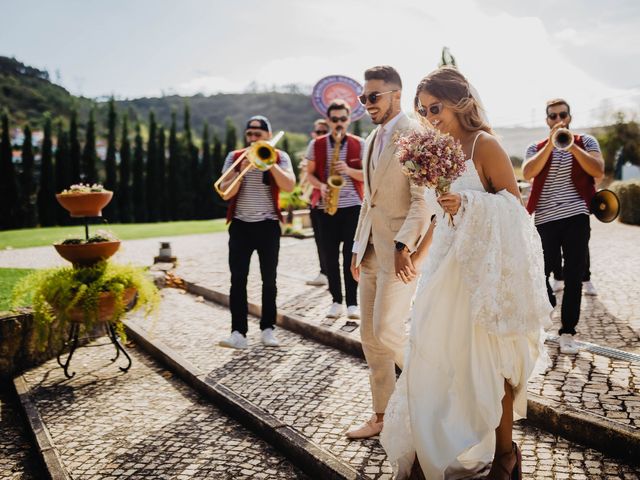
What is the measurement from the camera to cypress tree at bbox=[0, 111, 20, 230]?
125 feet

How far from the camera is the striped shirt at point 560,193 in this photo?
5.27 meters

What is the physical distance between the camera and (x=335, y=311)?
669 centimetres

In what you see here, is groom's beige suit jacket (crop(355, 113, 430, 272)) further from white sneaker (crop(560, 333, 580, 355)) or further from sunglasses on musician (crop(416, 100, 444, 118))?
white sneaker (crop(560, 333, 580, 355))

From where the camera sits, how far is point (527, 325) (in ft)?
8.72

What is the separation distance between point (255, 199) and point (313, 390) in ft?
7.22

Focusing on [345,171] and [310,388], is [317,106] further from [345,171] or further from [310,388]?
[310,388]

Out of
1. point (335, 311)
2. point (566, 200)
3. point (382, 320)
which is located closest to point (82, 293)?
point (335, 311)

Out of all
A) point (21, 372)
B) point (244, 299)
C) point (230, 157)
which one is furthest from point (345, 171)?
point (21, 372)

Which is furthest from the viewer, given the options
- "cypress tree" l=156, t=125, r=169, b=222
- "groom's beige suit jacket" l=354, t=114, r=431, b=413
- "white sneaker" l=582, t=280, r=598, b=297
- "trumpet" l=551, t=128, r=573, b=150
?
"cypress tree" l=156, t=125, r=169, b=222

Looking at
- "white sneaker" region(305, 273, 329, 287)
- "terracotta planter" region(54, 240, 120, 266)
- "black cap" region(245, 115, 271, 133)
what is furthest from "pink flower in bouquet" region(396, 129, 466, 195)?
"white sneaker" region(305, 273, 329, 287)

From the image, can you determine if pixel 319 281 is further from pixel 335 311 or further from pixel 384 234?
pixel 384 234

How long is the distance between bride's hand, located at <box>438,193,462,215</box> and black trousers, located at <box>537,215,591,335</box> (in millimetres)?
2812

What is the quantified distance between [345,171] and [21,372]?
4177 millimetres

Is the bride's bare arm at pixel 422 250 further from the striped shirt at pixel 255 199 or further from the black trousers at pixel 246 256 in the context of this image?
the striped shirt at pixel 255 199
